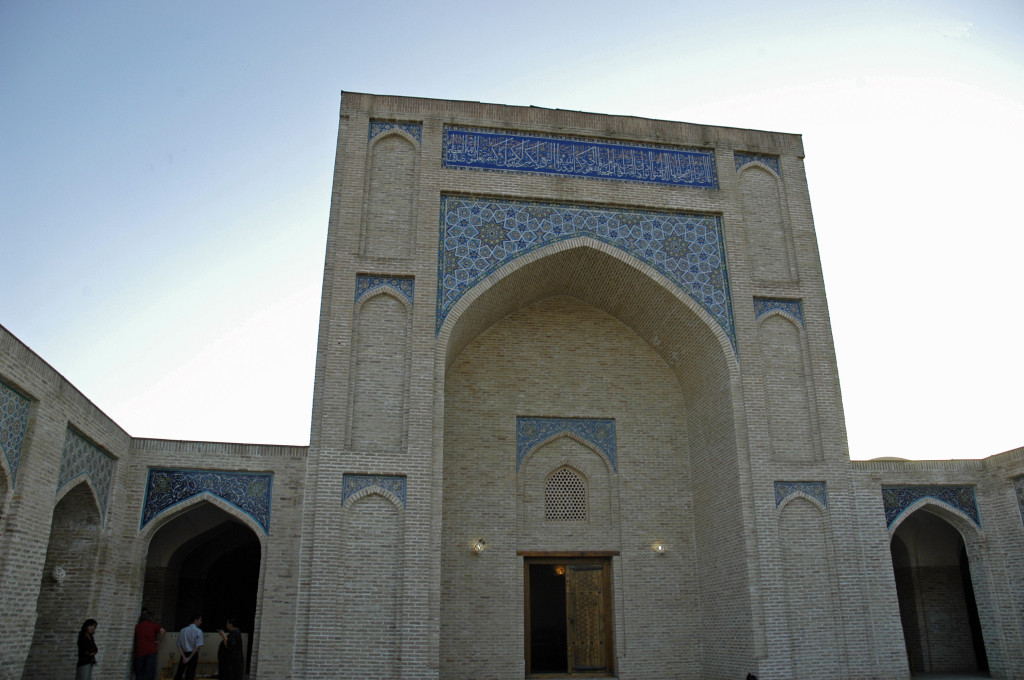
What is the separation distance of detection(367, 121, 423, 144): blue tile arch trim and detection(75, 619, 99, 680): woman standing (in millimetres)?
4825

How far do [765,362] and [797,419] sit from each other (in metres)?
0.59

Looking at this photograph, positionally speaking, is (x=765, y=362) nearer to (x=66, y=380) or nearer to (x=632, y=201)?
(x=632, y=201)

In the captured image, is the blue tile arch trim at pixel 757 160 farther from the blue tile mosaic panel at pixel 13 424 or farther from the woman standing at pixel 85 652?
the woman standing at pixel 85 652

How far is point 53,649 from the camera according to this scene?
6207 millimetres

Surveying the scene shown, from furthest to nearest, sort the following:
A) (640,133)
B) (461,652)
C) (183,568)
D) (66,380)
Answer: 1. (183,568)
2. (640,133)
3. (461,652)
4. (66,380)

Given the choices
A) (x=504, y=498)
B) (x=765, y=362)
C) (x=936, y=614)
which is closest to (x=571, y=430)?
(x=504, y=498)

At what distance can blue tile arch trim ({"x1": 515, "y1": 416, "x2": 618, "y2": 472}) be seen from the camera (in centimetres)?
827

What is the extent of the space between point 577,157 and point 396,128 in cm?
179

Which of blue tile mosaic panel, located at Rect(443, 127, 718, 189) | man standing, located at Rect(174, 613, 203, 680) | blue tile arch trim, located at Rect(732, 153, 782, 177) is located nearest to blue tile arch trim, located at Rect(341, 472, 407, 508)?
man standing, located at Rect(174, 613, 203, 680)

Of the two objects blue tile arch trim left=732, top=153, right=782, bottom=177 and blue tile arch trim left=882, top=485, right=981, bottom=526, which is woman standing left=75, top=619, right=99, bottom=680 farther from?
blue tile arch trim left=732, top=153, right=782, bottom=177

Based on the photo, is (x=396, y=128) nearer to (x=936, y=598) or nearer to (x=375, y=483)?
(x=375, y=483)

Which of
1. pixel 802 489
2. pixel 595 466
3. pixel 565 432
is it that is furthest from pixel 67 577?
pixel 802 489

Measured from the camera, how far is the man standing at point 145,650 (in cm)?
670

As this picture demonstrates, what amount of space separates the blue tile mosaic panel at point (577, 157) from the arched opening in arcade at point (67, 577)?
14.2ft
